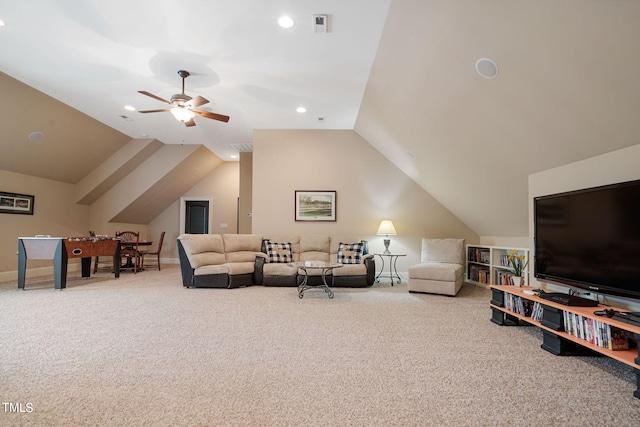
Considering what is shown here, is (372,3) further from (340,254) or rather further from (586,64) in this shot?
(340,254)

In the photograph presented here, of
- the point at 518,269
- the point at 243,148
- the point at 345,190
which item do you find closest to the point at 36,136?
the point at 243,148

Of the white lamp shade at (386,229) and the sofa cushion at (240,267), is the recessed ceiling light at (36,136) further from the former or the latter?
the white lamp shade at (386,229)

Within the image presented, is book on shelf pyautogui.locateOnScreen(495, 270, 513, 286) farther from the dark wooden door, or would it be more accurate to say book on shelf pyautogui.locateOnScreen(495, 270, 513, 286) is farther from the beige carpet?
the dark wooden door

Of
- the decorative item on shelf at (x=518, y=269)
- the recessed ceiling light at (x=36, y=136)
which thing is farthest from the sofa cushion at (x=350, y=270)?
the recessed ceiling light at (x=36, y=136)

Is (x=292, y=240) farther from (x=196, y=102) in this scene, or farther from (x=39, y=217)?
(x=39, y=217)

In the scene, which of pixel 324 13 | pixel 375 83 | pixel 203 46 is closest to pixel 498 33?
pixel 324 13

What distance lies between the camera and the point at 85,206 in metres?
7.86

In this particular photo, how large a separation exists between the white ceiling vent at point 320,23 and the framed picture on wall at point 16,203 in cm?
630

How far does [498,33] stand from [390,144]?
336 centimetres

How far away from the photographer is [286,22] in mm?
3271

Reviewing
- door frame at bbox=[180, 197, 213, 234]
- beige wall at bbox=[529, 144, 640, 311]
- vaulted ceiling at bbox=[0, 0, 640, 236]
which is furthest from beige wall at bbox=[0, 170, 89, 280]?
beige wall at bbox=[529, 144, 640, 311]

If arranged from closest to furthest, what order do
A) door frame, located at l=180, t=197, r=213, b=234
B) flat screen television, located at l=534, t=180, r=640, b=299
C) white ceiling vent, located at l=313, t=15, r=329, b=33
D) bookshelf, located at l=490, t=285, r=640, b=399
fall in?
1. bookshelf, located at l=490, t=285, r=640, b=399
2. flat screen television, located at l=534, t=180, r=640, b=299
3. white ceiling vent, located at l=313, t=15, r=329, b=33
4. door frame, located at l=180, t=197, r=213, b=234

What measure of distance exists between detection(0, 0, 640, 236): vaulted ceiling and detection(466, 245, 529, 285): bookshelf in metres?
0.34

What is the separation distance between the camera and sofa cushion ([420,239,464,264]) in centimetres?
555
